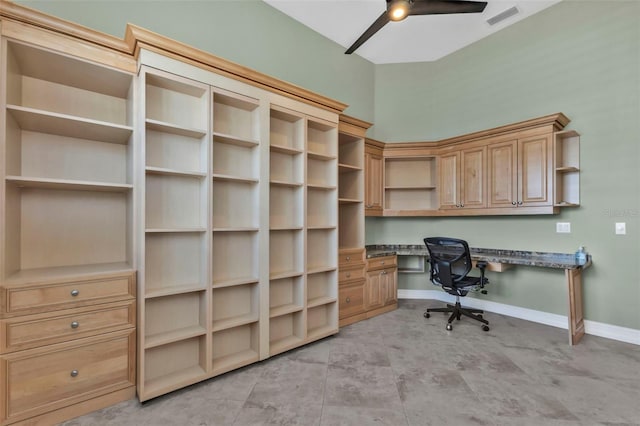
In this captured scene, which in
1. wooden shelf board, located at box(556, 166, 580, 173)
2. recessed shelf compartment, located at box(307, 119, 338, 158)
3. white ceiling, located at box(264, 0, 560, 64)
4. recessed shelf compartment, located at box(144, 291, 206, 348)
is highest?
white ceiling, located at box(264, 0, 560, 64)

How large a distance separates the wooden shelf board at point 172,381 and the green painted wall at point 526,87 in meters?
2.77

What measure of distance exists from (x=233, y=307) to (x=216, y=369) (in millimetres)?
492

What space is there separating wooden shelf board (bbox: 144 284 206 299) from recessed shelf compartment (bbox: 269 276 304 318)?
75 centimetres

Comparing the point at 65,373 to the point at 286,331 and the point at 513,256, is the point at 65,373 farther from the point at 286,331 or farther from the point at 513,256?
the point at 513,256

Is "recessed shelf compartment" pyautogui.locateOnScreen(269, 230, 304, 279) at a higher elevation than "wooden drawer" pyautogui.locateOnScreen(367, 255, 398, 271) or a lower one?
higher

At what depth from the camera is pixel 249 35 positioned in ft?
10.3

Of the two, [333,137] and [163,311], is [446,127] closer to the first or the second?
[333,137]

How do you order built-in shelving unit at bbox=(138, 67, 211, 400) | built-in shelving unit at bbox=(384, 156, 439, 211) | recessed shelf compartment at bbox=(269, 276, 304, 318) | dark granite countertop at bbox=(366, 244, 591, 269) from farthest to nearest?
built-in shelving unit at bbox=(384, 156, 439, 211)
dark granite countertop at bbox=(366, 244, 591, 269)
recessed shelf compartment at bbox=(269, 276, 304, 318)
built-in shelving unit at bbox=(138, 67, 211, 400)

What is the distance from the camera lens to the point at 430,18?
11.6 ft

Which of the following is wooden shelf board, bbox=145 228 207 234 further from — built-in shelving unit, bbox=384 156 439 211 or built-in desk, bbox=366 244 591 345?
built-in shelving unit, bbox=384 156 439 211

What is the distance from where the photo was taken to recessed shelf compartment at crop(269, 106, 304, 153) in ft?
8.98

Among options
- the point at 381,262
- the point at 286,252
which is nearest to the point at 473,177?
the point at 381,262

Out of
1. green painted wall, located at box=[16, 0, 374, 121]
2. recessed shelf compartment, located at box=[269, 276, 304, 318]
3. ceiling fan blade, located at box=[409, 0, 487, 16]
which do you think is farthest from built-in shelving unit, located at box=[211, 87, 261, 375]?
ceiling fan blade, located at box=[409, 0, 487, 16]

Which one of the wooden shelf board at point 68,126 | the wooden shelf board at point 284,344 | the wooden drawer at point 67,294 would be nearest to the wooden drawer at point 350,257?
the wooden shelf board at point 284,344
